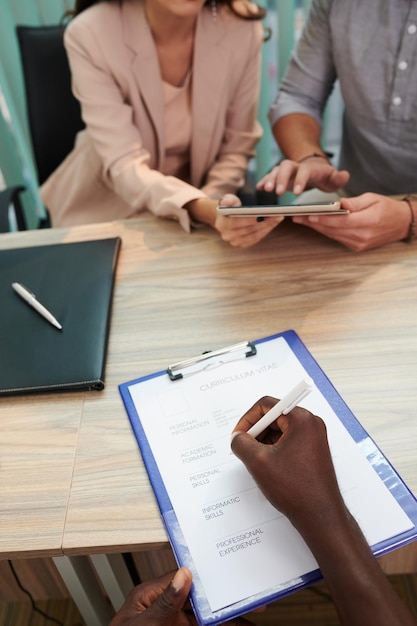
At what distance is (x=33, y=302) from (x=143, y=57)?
0.67 m

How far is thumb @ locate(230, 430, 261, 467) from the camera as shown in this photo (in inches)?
23.6

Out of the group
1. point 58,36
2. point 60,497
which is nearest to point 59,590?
point 60,497

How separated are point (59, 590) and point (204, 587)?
0.78 meters

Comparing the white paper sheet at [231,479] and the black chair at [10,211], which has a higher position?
the white paper sheet at [231,479]

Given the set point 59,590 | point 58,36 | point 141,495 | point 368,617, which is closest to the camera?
point 368,617

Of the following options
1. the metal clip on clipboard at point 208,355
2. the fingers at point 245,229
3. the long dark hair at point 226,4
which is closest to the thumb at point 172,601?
the metal clip on clipboard at point 208,355

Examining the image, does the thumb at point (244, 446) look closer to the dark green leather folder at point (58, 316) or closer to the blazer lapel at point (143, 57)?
the dark green leather folder at point (58, 316)

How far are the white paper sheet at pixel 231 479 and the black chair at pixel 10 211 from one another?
771 mm

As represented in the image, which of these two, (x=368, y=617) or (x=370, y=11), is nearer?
(x=368, y=617)

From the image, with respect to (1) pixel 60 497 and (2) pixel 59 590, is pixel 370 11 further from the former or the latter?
(2) pixel 59 590

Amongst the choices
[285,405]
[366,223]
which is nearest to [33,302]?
[285,405]

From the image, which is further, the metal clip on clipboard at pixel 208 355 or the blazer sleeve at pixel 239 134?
the blazer sleeve at pixel 239 134

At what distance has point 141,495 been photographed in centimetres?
63

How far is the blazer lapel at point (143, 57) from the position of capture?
1.18m
